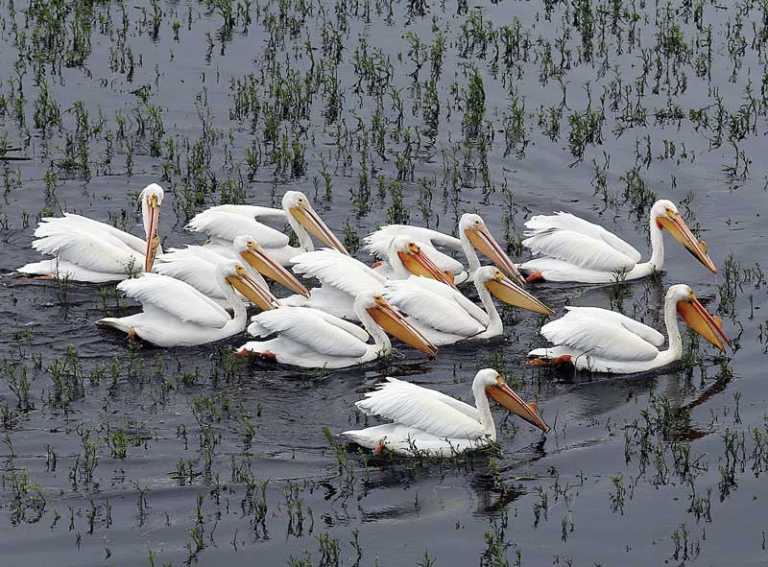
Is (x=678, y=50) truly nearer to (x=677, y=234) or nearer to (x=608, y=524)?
(x=677, y=234)

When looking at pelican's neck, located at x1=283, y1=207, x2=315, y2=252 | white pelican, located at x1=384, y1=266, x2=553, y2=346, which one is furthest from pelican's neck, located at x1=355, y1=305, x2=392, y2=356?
pelican's neck, located at x1=283, y1=207, x2=315, y2=252

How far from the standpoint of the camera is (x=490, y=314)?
12.4 metres

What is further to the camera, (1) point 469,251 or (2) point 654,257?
(2) point 654,257

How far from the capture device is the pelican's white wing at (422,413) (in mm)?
10062

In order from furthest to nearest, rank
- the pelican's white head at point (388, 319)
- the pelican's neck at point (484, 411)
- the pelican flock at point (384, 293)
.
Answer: the pelican's white head at point (388, 319) < the pelican flock at point (384, 293) < the pelican's neck at point (484, 411)

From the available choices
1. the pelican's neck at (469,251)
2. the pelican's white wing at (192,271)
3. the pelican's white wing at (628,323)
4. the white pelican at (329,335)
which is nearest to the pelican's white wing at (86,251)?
the pelican's white wing at (192,271)

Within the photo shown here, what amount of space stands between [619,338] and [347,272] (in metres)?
2.32

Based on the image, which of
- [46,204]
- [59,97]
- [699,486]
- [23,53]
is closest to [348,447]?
[699,486]

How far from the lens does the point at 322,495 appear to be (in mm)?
9484

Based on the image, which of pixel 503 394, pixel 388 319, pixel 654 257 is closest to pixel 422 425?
pixel 503 394

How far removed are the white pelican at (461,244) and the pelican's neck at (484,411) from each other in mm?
3032

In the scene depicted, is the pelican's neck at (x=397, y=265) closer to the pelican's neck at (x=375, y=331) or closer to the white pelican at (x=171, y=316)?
the pelican's neck at (x=375, y=331)

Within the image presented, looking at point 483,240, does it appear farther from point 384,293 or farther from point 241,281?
point 241,281

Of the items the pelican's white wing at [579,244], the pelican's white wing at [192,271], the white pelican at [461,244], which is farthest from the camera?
the pelican's white wing at [579,244]
